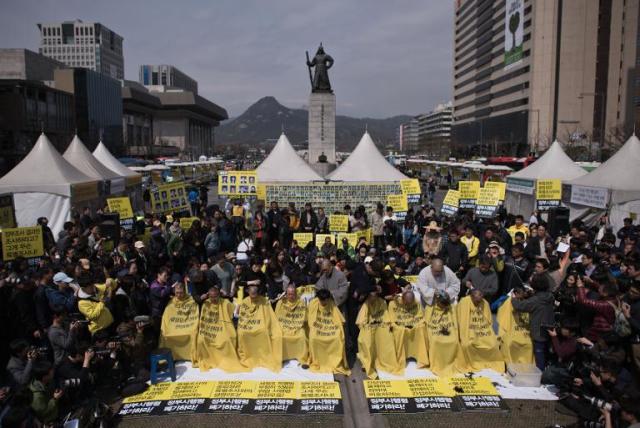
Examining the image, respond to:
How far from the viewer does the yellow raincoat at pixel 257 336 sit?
7020mm

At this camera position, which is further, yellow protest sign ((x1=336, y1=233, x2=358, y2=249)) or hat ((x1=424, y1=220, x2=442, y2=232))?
yellow protest sign ((x1=336, y1=233, x2=358, y2=249))

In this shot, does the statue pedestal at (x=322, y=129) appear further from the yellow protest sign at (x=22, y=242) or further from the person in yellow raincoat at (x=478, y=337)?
the person in yellow raincoat at (x=478, y=337)

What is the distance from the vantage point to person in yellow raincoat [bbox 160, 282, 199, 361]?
7.07m

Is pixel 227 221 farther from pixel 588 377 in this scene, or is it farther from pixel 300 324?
pixel 588 377

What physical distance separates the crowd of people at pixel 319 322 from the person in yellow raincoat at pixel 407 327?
1 centimetres

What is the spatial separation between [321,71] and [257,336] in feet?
61.9

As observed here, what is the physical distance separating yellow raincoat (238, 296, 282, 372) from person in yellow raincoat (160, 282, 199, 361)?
68 cm

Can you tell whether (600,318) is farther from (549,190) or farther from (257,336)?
(549,190)

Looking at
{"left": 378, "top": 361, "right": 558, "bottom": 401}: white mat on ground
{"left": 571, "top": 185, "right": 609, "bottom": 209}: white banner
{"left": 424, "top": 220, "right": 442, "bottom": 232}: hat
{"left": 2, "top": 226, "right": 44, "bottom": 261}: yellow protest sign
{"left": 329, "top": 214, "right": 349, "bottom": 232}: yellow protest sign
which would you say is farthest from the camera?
{"left": 571, "top": 185, "right": 609, "bottom": 209}: white banner

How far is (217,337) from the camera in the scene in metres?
7.02

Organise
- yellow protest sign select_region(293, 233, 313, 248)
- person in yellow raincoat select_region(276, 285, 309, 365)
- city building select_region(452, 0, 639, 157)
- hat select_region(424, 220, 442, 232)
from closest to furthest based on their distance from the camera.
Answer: person in yellow raincoat select_region(276, 285, 309, 365), hat select_region(424, 220, 442, 232), yellow protest sign select_region(293, 233, 313, 248), city building select_region(452, 0, 639, 157)

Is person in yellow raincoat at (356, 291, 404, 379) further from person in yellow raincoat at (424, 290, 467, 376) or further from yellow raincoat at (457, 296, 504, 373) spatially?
yellow raincoat at (457, 296, 504, 373)

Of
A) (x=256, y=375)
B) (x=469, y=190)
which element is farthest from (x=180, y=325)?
(x=469, y=190)

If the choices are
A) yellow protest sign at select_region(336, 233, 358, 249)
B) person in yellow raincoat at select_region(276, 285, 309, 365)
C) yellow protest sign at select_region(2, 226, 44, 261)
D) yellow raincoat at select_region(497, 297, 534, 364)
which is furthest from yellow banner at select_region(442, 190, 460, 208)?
yellow protest sign at select_region(2, 226, 44, 261)
